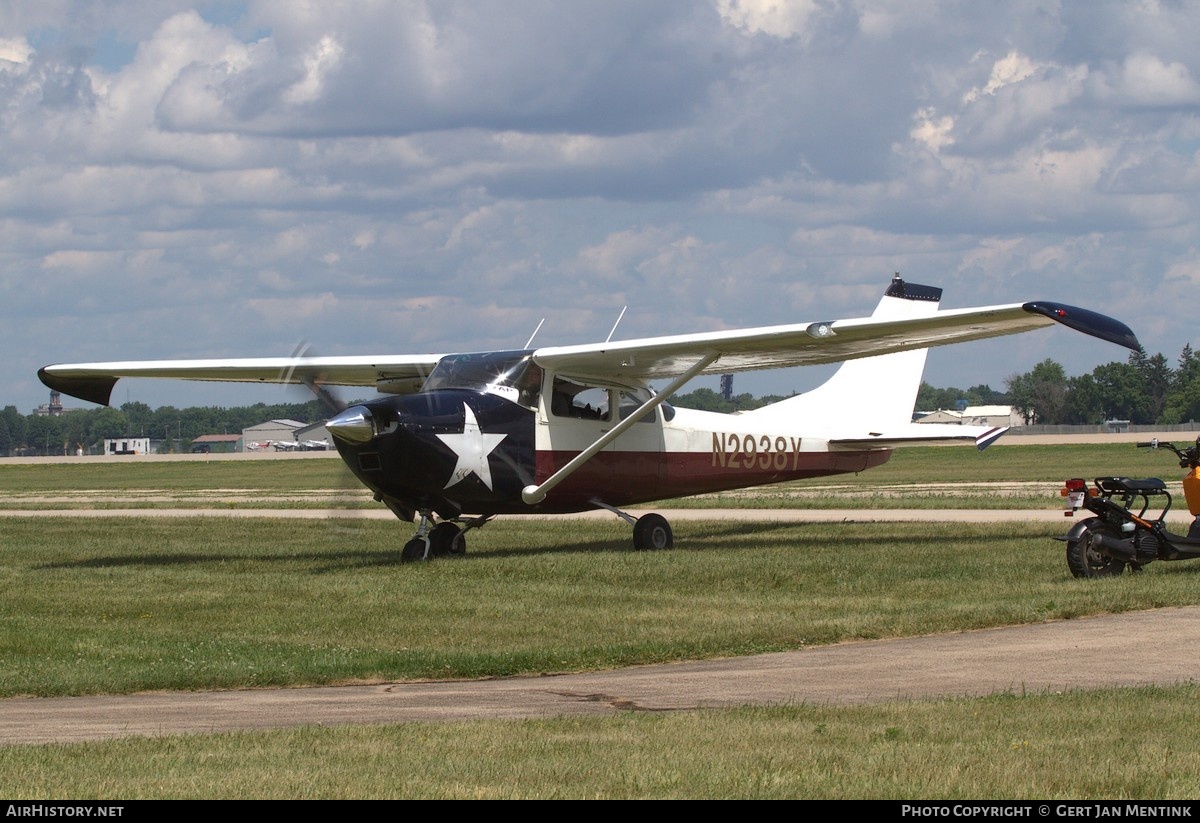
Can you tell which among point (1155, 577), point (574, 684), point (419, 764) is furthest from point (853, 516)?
point (419, 764)

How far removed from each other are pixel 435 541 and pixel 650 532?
123 inches

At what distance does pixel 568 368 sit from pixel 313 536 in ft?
24.8

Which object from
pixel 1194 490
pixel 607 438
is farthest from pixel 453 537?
pixel 1194 490

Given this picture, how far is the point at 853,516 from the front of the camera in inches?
Result: 1122

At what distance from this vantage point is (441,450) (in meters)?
19.2

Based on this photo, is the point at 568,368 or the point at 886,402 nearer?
the point at 568,368

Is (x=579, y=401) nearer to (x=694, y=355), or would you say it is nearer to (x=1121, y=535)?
(x=694, y=355)

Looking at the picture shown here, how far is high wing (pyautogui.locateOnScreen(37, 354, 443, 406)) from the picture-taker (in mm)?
22844

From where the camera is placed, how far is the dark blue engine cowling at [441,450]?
18750 mm

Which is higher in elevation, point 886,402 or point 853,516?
point 886,402

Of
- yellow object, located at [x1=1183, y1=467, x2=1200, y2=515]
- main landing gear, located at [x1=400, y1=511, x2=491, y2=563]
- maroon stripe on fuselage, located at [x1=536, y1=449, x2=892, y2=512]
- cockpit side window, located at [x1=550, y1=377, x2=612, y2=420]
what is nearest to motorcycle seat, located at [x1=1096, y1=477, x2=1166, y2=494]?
yellow object, located at [x1=1183, y1=467, x2=1200, y2=515]

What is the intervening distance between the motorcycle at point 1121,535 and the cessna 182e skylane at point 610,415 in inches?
59.5
